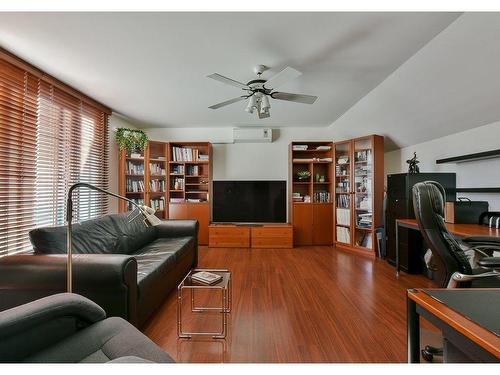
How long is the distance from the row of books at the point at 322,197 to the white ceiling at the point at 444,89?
4.57ft

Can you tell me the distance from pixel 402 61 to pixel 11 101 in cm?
377

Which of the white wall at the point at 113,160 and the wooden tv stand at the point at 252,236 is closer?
the white wall at the point at 113,160

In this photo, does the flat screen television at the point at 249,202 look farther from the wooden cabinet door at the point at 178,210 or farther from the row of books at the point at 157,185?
the row of books at the point at 157,185

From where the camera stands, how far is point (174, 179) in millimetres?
4367

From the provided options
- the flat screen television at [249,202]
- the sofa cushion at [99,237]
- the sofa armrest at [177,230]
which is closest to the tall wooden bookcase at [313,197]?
the flat screen television at [249,202]

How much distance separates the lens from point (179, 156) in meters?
4.28

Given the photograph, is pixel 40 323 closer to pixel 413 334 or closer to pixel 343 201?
pixel 413 334

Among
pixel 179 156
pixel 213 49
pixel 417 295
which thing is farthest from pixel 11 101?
pixel 417 295

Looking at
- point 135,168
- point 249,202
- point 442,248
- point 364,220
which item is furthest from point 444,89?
point 135,168

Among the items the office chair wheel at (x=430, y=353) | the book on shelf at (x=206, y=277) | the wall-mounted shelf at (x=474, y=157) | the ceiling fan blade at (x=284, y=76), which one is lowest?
the office chair wheel at (x=430, y=353)

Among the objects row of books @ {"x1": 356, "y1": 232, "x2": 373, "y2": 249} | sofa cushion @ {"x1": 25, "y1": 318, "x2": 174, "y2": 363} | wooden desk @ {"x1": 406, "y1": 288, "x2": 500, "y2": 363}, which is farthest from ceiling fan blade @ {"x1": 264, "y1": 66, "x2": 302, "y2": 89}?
row of books @ {"x1": 356, "y1": 232, "x2": 373, "y2": 249}

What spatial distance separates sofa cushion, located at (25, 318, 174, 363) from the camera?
897 millimetres

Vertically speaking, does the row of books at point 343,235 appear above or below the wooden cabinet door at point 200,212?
below

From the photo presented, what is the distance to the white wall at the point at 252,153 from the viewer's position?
455cm
